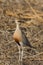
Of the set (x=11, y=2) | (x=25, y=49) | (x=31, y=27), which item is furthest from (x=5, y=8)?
(x=25, y=49)

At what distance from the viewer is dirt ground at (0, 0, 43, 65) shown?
4895 mm

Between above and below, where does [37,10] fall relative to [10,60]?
above

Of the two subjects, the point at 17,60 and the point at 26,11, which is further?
the point at 26,11

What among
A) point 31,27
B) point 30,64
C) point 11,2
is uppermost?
point 11,2

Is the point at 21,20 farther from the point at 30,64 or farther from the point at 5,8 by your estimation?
the point at 30,64

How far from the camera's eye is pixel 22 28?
5934 millimetres

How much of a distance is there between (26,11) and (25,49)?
1.80m

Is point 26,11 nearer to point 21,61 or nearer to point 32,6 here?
point 32,6

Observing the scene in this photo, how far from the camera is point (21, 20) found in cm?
634

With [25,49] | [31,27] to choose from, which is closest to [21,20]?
[31,27]

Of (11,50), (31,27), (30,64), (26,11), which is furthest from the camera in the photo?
(26,11)

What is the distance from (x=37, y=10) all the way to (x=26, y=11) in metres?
0.23

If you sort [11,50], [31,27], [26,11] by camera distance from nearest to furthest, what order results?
[11,50] < [31,27] < [26,11]

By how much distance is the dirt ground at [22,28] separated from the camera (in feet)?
16.1
